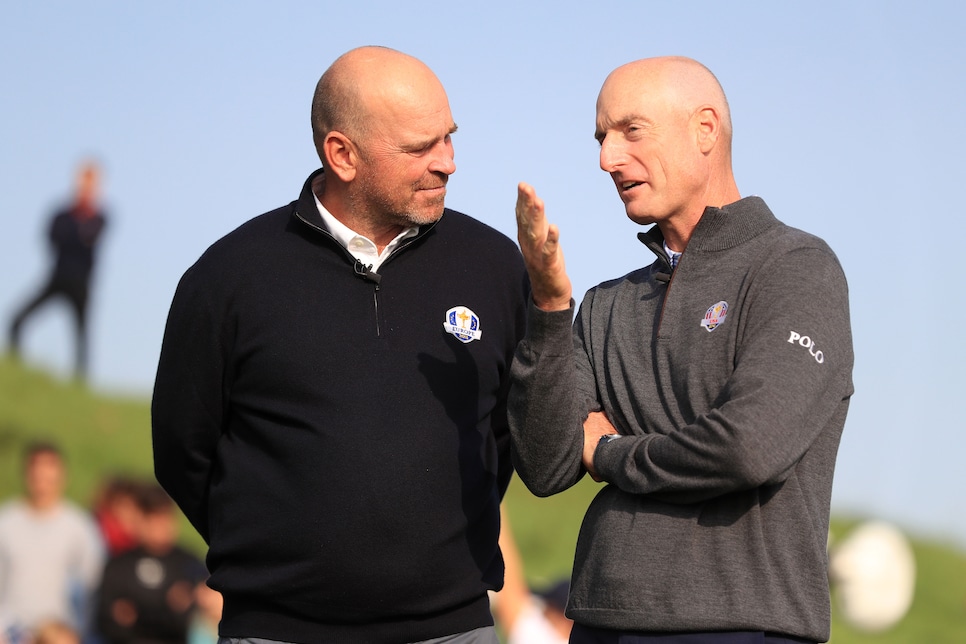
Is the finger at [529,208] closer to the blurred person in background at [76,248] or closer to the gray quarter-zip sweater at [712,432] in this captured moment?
the gray quarter-zip sweater at [712,432]

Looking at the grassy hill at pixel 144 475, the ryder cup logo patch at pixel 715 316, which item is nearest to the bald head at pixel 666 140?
the ryder cup logo patch at pixel 715 316

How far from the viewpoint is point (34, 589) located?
8289mm

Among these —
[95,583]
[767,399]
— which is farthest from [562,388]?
[95,583]

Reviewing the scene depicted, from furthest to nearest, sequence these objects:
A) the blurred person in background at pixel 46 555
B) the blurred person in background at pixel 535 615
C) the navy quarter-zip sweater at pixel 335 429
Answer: the blurred person in background at pixel 46 555 < the blurred person in background at pixel 535 615 < the navy quarter-zip sweater at pixel 335 429

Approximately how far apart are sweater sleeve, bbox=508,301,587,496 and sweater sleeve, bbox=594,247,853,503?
109 mm

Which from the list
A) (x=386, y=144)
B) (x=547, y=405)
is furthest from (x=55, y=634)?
(x=547, y=405)

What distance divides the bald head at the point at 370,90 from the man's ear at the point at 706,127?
93 centimetres

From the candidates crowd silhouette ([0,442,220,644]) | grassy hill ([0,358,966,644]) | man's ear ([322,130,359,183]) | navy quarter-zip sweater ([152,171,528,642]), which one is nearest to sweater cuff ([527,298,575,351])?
navy quarter-zip sweater ([152,171,528,642])

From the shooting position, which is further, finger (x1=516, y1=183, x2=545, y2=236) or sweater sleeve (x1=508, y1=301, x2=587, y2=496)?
sweater sleeve (x1=508, y1=301, x2=587, y2=496)

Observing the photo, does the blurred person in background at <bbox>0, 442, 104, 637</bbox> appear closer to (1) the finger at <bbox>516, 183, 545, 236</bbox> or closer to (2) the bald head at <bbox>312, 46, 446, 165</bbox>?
(2) the bald head at <bbox>312, 46, 446, 165</bbox>

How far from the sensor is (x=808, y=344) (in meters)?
2.91

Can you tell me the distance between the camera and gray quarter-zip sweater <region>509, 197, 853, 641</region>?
2.86 metres

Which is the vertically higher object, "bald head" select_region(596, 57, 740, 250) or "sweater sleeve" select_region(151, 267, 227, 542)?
"bald head" select_region(596, 57, 740, 250)

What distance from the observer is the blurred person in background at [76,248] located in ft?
Answer: 42.9
